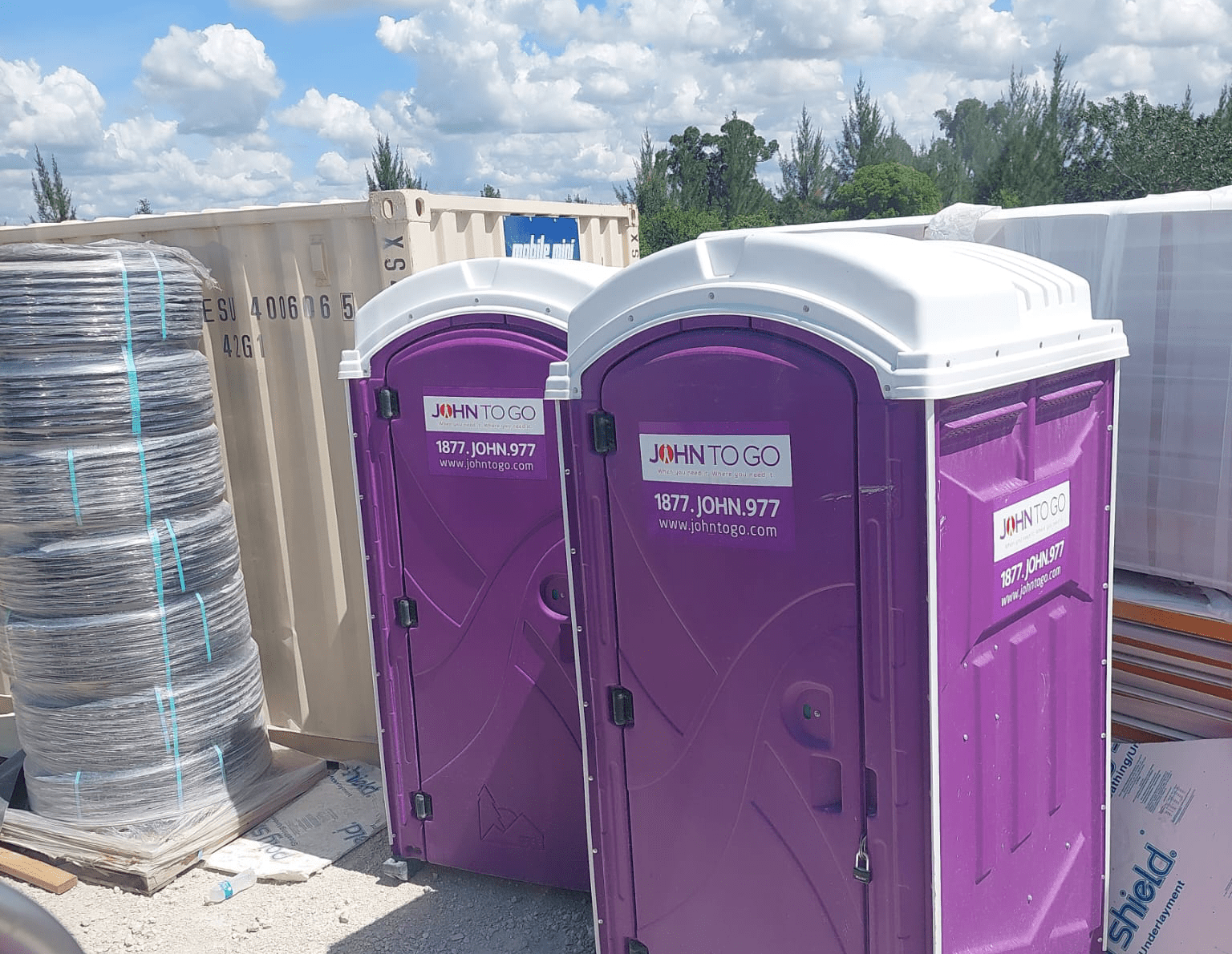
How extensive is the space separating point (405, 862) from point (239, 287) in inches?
97.2

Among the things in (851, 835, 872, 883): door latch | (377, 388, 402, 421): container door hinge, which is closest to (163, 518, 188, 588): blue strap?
(377, 388, 402, 421): container door hinge

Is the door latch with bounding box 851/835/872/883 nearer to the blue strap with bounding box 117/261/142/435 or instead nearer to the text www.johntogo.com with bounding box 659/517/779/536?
the text www.johntogo.com with bounding box 659/517/779/536

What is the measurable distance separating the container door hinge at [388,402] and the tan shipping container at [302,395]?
776 mm

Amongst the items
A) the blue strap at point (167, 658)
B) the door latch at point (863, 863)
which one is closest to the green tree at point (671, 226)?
the blue strap at point (167, 658)

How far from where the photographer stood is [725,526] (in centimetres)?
234

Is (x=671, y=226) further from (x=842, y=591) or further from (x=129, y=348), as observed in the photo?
(x=842, y=591)

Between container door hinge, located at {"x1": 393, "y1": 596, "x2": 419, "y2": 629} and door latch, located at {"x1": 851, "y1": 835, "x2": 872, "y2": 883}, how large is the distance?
70.5 inches

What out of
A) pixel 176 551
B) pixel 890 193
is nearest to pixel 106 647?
pixel 176 551

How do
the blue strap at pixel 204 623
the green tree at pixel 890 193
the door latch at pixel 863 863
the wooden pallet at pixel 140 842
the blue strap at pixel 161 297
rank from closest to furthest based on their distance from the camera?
the door latch at pixel 863 863, the wooden pallet at pixel 140 842, the blue strap at pixel 161 297, the blue strap at pixel 204 623, the green tree at pixel 890 193

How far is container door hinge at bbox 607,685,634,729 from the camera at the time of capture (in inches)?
104

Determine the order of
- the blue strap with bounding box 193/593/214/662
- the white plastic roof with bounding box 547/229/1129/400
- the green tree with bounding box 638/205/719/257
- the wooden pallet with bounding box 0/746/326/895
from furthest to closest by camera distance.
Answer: the green tree with bounding box 638/205/719/257
the blue strap with bounding box 193/593/214/662
the wooden pallet with bounding box 0/746/326/895
the white plastic roof with bounding box 547/229/1129/400

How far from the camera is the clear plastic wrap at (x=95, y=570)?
391 centimetres

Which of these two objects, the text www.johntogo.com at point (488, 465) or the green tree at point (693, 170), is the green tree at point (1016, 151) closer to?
the green tree at point (693, 170)

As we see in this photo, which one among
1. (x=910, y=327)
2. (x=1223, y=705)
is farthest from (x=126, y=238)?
(x=1223, y=705)
